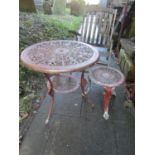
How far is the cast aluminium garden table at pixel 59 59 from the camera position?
1407mm

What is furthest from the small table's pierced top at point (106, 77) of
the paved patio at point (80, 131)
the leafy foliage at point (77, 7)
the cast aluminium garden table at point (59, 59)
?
the leafy foliage at point (77, 7)

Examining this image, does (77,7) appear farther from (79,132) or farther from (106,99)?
(79,132)

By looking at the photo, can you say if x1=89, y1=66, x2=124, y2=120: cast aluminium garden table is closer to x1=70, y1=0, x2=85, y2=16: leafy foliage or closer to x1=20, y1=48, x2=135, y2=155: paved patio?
A: x1=20, y1=48, x2=135, y2=155: paved patio

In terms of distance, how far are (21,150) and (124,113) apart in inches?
47.0

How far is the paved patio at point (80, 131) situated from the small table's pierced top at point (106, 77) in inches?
16.0

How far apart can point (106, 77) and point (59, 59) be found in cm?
61

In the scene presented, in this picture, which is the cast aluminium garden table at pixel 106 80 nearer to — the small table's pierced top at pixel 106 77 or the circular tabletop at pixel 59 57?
the small table's pierced top at pixel 106 77

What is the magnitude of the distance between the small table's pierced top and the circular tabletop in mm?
285

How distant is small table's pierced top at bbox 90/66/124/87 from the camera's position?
1747 mm

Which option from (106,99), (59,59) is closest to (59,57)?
(59,59)

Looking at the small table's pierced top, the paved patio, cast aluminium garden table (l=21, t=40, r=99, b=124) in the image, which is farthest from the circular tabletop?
the paved patio

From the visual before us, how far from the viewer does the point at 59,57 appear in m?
1.60
